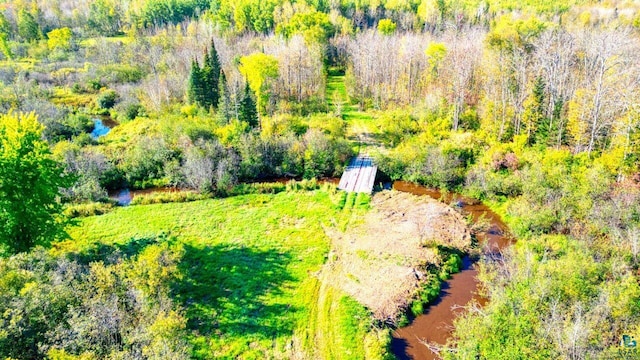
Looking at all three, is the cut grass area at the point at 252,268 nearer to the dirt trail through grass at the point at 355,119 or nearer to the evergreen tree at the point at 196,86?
the dirt trail through grass at the point at 355,119

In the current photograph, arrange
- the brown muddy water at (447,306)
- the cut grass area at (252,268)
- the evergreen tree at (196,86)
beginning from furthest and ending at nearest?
the evergreen tree at (196,86) < the brown muddy water at (447,306) < the cut grass area at (252,268)

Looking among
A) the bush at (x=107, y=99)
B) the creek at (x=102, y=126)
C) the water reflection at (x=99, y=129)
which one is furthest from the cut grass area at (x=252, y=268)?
the bush at (x=107, y=99)

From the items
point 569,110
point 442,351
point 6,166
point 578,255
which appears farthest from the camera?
point 569,110

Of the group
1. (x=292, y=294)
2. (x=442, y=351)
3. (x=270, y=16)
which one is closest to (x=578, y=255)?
(x=442, y=351)

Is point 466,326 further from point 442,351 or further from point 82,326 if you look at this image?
point 82,326

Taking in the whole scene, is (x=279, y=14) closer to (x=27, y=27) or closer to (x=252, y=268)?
(x=27, y=27)
